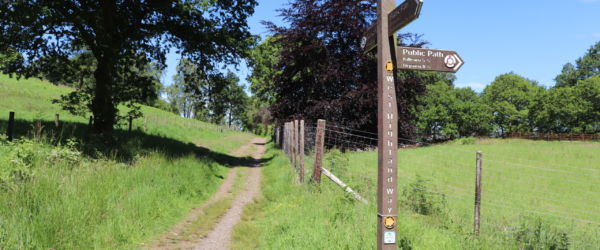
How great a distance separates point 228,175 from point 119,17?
738 centimetres

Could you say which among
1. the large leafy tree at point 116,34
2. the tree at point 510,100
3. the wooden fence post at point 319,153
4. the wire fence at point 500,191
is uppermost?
the tree at point 510,100

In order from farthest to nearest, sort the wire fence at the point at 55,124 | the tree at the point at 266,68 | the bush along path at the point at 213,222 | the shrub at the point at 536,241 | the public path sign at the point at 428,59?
the tree at the point at 266,68 < the wire fence at the point at 55,124 < the bush along path at the point at 213,222 < the shrub at the point at 536,241 < the public path sign at the point at 428,59

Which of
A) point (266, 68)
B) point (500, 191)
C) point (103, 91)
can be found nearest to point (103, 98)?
point (103, 91)

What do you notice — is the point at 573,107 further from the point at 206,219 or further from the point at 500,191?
the point at 206,219

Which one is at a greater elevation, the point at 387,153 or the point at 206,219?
the point at 387,153

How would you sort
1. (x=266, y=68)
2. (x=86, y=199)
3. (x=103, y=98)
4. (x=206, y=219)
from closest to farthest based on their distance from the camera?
(x=86, y=199) → (x=206, y=219) → (x=103, y=98) → (x=266, y=68)

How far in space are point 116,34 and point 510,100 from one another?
281 ft

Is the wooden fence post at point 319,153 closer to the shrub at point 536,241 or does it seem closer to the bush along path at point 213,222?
the bush along path at point 213,222

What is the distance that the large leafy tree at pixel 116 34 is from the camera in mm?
11594

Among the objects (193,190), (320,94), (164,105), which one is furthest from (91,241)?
(164,105)

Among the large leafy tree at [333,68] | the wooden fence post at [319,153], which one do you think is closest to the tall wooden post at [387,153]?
the wooden fence post at [319,153]

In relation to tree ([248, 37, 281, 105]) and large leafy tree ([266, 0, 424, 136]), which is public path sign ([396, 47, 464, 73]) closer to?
tree ([248, 37, 281, 105])

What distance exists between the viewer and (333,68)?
23469 mm

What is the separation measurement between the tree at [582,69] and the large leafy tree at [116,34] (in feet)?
245
